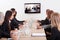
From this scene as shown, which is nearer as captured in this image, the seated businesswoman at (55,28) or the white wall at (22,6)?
the seated businesswoman at (55,28)

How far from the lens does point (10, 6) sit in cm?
602

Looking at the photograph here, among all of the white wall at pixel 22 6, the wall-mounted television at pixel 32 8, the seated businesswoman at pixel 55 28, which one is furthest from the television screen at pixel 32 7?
the seated businesswoman at pixel 55 28

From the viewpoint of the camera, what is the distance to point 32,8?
6.06m

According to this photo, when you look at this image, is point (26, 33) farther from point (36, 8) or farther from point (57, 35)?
point (36, 8)

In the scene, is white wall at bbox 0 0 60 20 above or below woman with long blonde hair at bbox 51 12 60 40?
above

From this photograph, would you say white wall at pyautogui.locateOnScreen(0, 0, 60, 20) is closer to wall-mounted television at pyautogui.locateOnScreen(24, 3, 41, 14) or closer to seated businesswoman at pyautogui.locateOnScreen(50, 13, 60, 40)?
wall-mounted television at pyautogui.locateOnScreen(24, 3, 41, 14)

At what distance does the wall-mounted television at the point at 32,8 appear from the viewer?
5.99m

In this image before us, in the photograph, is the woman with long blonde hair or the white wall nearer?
the woman with long blonde hair

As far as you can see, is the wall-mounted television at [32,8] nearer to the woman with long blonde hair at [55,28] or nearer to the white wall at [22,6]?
the white wall at [22,6]

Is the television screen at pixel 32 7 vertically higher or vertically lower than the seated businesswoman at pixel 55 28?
higher

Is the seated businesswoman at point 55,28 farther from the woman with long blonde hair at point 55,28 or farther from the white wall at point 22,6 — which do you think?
the white wall at point 22,6

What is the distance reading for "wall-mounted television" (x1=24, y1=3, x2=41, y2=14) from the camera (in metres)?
5.99

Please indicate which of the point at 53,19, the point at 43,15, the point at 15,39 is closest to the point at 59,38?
the point at 53,19

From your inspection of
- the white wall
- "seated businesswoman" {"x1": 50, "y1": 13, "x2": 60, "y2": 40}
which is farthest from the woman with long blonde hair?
the white wall
